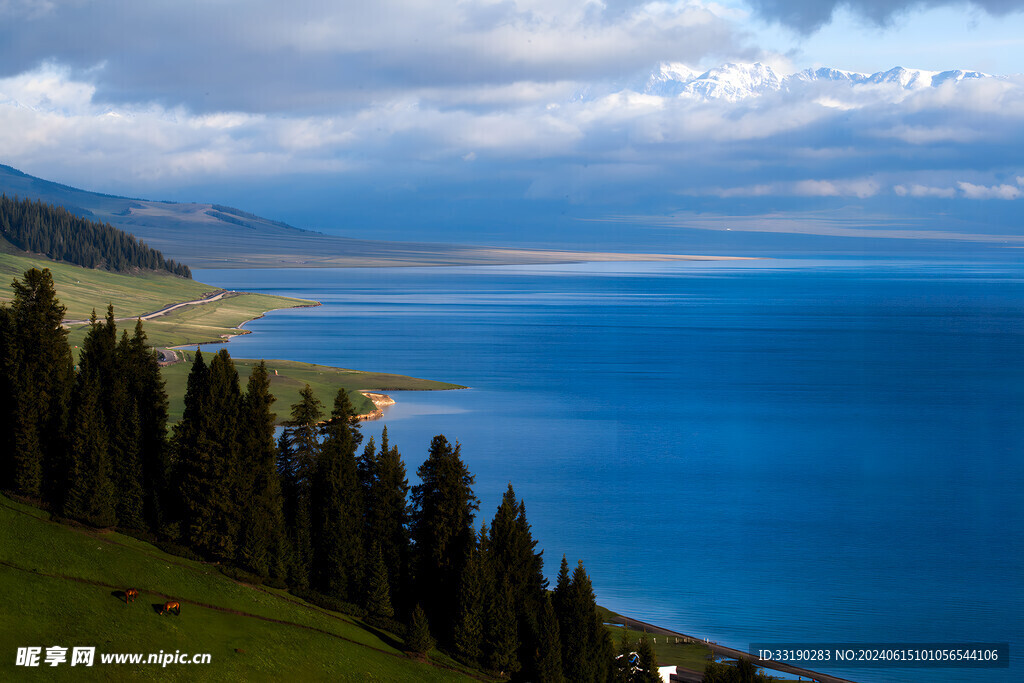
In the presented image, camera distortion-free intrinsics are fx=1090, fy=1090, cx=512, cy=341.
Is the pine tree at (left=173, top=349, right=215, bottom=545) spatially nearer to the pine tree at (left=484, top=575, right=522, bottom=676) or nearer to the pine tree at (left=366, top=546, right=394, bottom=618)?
the pine tree at (left=366, top=546, right=394, bottom=618)

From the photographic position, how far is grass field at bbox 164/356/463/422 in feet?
303

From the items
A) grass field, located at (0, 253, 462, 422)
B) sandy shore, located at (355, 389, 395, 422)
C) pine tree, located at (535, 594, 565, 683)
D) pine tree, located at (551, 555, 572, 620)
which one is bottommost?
pine tree, located at (535, 594, 565, 683)

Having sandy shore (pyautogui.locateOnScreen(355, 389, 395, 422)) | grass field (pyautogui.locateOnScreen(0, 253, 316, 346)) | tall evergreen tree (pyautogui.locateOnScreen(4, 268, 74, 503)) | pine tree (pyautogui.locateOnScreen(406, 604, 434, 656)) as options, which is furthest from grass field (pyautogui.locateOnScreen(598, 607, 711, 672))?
grass field (pyautogui.locateOnScreen(0, 253, 316, 346))

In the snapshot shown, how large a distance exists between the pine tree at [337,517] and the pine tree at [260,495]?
1758mm

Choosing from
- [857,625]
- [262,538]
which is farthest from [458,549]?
[857,625]

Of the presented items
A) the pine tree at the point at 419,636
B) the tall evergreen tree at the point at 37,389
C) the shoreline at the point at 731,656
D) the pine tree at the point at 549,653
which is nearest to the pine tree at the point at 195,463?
the tall evergreen tree at the point at 37,389

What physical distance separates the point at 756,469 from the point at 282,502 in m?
44.8

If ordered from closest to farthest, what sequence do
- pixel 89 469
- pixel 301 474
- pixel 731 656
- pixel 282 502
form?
1. pixel 89 469
2. pixel 731 656
3. pixel 282 502
4. pixel 301 474

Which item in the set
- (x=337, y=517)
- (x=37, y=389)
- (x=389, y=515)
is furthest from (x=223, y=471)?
(x=37, y=389)

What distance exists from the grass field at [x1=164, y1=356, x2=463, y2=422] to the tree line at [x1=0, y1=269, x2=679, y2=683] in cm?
3486

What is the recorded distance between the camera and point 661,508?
69.4 metres

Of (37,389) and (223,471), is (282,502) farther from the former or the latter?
(37,389)

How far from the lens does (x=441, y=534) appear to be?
44969 millimetres

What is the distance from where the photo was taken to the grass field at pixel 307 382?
92.2 meters
